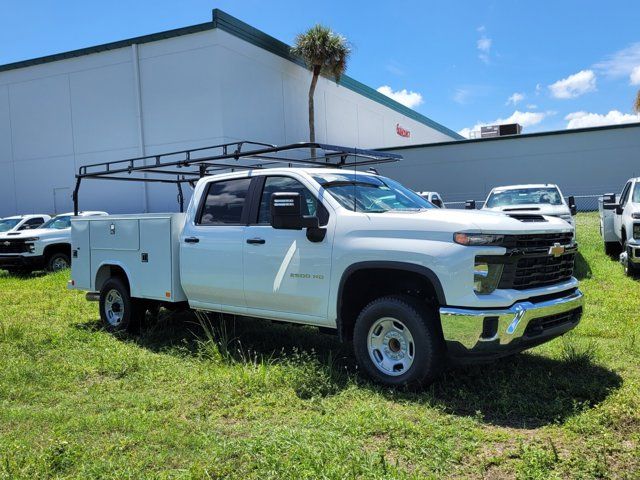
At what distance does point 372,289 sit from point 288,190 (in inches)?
52.4

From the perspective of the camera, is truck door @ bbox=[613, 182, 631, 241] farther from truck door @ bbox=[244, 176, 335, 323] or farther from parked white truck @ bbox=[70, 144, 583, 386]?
truck door @ bbox=[244, 176, 335, 323]

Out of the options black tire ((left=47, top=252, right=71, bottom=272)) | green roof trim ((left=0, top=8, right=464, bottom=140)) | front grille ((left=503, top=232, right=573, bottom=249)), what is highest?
green roof trim ((left=0, top=8, right=464, bottom=140))

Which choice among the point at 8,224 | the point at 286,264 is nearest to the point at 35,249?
the point at 8,224

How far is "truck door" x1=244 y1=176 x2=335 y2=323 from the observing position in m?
5.25

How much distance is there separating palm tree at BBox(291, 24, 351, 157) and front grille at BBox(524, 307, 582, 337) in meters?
24.5

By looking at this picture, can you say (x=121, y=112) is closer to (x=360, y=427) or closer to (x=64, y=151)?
(x=64, y=151)

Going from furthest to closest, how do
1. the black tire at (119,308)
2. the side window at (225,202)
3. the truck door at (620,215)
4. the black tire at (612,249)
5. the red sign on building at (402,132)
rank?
the red sign on building at (402,132) < the black tire at (612,249) < the truck door at (620,215) < the black tire at (119,308) < the side window at (225,202)

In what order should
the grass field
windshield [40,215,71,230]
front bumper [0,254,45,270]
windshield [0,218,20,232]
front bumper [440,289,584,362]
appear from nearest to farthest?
the grass field
front bumper [440,289,584,362]
front bumper [0,254,45,270]
windshield [40,215,71,230]
windshield [0,218,20,232]

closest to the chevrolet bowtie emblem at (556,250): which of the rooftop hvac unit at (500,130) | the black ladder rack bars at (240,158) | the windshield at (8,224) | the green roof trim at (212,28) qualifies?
the black ladder rack bars at (240,158)

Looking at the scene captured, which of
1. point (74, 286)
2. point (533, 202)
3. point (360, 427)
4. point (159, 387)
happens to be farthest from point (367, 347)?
point (533, 202)

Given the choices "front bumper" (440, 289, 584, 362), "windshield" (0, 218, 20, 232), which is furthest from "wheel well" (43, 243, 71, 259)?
"front bumper" (440, 289, 584, 362)

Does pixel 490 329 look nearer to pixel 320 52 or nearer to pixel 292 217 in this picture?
pixel 292 217

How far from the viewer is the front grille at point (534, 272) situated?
14.7 ft

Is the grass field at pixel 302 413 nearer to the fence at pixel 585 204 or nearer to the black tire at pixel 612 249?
the black tire at pixel 612 249
